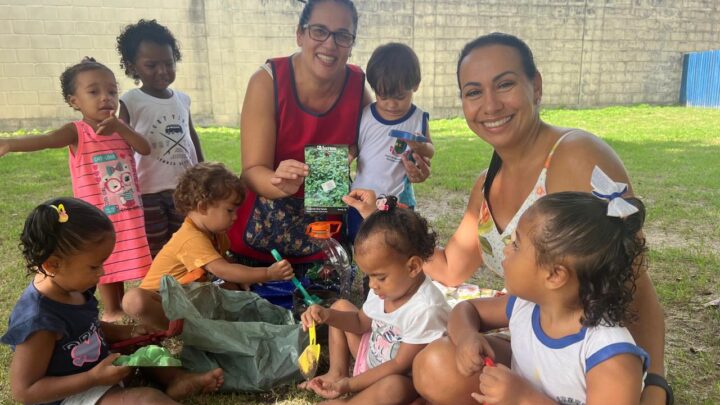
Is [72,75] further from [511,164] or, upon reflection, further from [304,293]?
[511,164]

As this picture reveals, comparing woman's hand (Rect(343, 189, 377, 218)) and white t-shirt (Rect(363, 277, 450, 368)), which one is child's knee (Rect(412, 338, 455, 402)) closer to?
white t-shirt (Rect(363, 277, 450, 368))

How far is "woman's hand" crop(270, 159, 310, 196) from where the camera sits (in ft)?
8.02

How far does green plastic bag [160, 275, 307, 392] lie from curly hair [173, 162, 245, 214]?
1.55 feet

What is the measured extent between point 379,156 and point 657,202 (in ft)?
10.9

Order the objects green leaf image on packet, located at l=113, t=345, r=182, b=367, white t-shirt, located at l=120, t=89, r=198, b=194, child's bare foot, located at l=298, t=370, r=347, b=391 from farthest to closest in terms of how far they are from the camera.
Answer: white t-shirt, located at l=120, t=89, r=198, b=194
child's bare foot, located at l=298, t=370, r=347, b=391
green leaf image on packet, located at l=113, t=345, r=182, b=367

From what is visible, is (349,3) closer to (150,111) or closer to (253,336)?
(150,111)

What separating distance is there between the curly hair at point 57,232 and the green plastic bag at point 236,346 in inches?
17.6

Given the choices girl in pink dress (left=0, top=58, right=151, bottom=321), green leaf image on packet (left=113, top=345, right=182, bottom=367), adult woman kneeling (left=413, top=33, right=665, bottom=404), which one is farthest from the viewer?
girl in pink dress (left=0, top=58, right=151, bottom=321)

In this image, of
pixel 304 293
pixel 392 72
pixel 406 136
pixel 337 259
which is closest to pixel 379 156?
pixel 406 136

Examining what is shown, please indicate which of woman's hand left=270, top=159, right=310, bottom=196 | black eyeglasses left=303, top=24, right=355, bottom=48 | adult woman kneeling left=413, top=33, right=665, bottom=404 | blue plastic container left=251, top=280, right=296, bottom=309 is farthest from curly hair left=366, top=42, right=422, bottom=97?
blue plastic container left=251, top=280, right=296, bottom=309

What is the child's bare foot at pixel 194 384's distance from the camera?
222 cm

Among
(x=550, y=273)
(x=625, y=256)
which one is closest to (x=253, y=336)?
(x=550, y=273)

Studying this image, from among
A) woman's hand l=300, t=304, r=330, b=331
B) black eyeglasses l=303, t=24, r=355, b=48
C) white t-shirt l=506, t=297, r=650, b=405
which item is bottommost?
woman's hand l=300, t=304, r=330, b=331

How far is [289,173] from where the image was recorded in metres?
2.46
